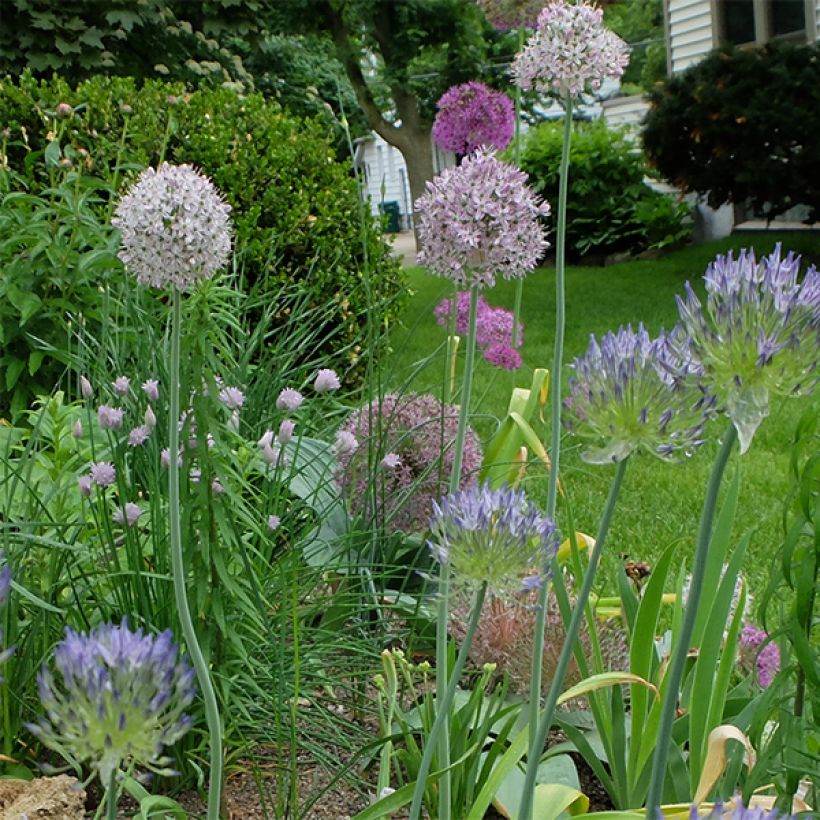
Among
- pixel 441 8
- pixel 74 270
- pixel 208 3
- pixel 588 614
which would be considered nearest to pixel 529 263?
pixel 588 614

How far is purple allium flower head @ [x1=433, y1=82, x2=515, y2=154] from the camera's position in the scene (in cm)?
367

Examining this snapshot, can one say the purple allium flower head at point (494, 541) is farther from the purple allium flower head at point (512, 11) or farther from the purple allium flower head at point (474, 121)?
the purple allium flower head at point (474, 121)

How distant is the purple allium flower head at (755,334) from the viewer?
0.97 metres

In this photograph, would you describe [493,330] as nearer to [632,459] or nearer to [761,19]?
[632,459]

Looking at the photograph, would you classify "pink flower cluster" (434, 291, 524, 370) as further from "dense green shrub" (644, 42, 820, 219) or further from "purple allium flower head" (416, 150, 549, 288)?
"dense green shrub" (644, 42, 820, 219)

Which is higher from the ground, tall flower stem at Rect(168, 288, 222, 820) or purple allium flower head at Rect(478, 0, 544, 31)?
purple allium flower head at Rect(478, 0, 544, 31)

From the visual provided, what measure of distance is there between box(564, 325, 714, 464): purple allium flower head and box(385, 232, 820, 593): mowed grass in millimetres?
144

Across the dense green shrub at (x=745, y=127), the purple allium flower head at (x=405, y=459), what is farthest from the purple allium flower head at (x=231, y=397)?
the dense green shrub at (x=745, y=127)

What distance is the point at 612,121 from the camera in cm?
2378

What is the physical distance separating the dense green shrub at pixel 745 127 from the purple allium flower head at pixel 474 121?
794cm

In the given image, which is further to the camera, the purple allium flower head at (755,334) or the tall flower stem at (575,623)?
the tall flower stem at (575,623)

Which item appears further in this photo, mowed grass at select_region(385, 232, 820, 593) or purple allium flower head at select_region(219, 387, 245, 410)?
mowed grass at select_region(385, 232, 820, 593)

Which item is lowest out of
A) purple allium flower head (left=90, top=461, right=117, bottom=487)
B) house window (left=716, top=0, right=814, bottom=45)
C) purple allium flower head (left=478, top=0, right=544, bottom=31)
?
purple allium flower head (left=90, top=461, right=117, bottom=487)

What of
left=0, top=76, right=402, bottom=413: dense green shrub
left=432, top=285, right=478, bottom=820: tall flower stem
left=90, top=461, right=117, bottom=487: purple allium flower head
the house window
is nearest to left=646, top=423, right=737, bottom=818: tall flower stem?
left=432, top=285, right=478, bottom=820: tall flower stem
